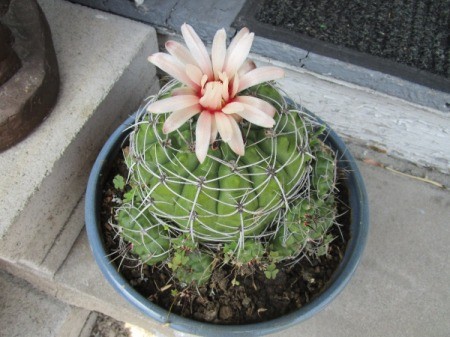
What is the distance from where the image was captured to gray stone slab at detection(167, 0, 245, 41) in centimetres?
123

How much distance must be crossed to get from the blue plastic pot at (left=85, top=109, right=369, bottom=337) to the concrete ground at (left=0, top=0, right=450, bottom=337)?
9 cm

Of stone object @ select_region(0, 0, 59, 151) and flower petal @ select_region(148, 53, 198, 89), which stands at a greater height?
flower petal @ select_region(148, 53, 198, 89)

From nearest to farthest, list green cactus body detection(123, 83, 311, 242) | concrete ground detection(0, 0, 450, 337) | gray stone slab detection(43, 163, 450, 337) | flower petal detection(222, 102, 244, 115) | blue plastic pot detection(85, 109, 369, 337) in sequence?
flower petal detection(222, 102, 244, 115) < green cactus body detection(123, 83, 311, 242) < blue plastic pot detection(85, 109, 369, 337) < concrete ground detection(0, 0, 450, 337) < gray stone slab detection(43, 163, 450, 337)

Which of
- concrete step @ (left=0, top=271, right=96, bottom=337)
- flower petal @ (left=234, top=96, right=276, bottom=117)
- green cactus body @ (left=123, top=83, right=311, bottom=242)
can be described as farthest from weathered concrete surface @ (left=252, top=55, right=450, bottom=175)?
concrete step @ (left=0, top=271, right=96, bottom=337)

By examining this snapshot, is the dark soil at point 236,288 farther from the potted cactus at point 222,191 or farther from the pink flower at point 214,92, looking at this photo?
the pink flower at point 214,92

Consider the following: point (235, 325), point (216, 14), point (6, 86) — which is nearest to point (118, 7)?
point (216, 14)

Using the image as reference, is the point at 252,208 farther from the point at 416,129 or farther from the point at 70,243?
the point at 416,129

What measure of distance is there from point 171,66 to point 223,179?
0.18 metres

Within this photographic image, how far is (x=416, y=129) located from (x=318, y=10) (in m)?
0.40

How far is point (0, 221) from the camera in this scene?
93 centimetres

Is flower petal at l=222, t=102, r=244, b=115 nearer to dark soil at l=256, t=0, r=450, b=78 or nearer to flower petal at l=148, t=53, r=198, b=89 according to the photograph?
flower petal at l=148, t=53, r=198, b=89

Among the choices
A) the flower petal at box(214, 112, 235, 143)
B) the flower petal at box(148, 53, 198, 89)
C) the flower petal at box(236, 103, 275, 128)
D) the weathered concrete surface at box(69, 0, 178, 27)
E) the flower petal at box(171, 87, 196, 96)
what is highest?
the flower petal at box(148, 53, 198, 89)

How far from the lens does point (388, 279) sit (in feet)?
4.04

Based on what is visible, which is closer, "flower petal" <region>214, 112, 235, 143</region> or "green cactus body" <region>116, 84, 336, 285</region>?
"flower petal" <region>214, 112, 235, 143</region>
